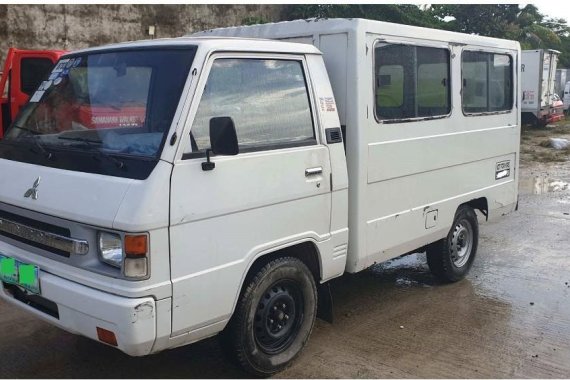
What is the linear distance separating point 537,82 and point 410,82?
17.9 metres

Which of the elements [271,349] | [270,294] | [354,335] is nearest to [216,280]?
[270,294]

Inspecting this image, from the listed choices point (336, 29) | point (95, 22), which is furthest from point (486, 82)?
point (95, 22)

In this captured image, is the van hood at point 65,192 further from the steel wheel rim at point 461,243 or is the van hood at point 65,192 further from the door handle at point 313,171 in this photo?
the steel wheel rim at point 461,243

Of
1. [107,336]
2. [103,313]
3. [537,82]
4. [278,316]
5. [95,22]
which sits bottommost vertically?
[278,316]

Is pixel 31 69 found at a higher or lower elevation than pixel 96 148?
higher

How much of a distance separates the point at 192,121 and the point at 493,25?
88.0ft

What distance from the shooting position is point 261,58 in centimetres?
349

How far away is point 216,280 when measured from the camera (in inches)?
124

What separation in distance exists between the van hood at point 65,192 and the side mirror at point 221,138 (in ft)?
1.44

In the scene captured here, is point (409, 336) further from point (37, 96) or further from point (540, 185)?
point (540, 185)

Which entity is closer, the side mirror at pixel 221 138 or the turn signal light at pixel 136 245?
the turn signal light at pixel 136 245

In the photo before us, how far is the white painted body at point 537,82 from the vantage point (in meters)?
20.4

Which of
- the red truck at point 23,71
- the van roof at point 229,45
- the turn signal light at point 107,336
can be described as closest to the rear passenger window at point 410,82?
the van roof at point 229,45

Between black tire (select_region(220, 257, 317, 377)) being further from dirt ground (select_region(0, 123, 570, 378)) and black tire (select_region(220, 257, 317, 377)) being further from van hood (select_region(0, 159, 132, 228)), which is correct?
van hood (select_region(0, 159, 132, 228))
